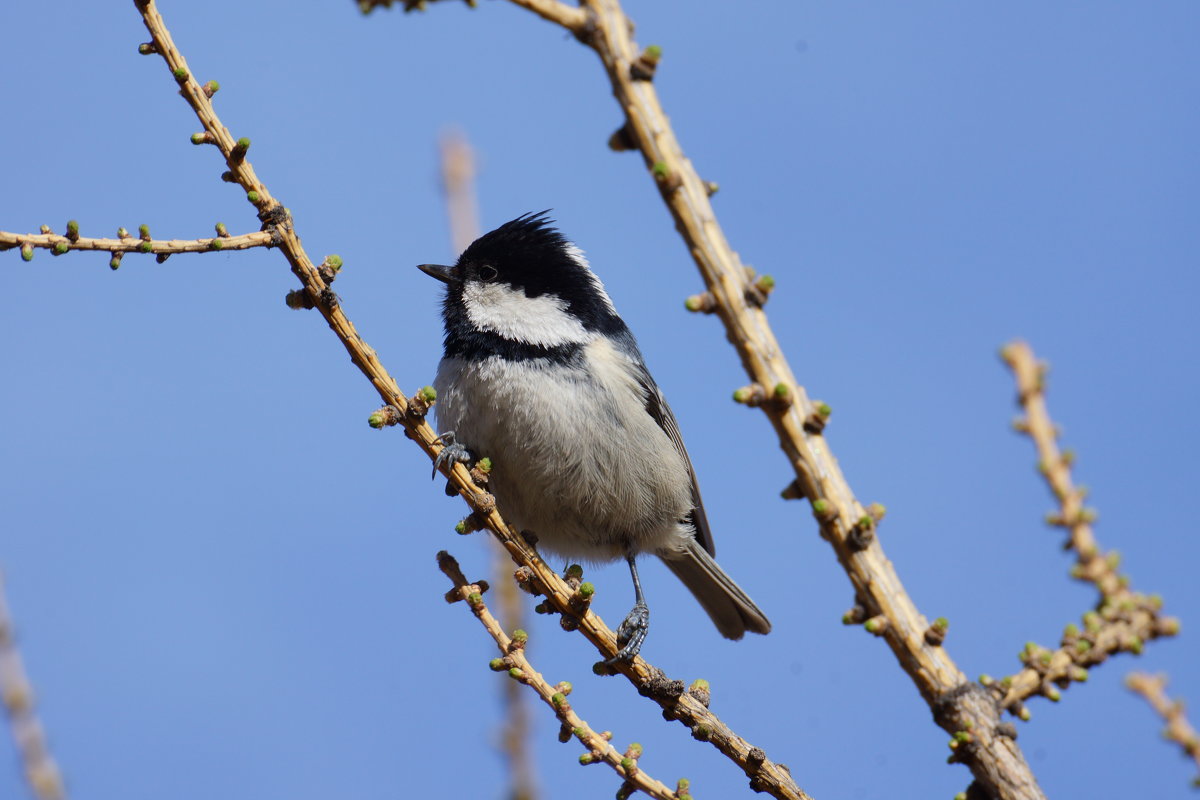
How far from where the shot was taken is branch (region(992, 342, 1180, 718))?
64.4 inches

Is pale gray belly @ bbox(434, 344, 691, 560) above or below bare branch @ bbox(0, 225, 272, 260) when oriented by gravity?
above

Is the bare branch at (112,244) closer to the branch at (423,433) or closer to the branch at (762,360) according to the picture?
the branch at (423,433)

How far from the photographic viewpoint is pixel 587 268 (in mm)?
5480

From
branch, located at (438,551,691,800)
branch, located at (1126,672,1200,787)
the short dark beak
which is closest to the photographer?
branch, located at (1126,672,1200,787)

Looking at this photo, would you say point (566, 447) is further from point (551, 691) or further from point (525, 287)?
point (551, 691)

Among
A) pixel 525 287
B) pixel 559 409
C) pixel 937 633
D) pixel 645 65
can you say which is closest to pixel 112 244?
pixel 645 65

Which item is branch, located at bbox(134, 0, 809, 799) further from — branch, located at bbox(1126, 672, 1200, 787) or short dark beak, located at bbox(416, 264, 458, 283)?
short dark beak, located at bbox(416, 264, 458, 283)

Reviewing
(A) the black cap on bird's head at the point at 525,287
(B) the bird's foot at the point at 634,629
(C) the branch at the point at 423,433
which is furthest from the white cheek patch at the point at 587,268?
(C) the branch at the point at 423,433

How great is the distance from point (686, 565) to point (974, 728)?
412cm

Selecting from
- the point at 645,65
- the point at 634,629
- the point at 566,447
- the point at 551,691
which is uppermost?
the point at 566,447

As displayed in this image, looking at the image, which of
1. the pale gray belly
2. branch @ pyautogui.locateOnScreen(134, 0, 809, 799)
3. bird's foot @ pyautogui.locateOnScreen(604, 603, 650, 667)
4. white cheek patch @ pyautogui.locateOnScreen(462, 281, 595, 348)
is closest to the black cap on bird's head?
white cheek patch @ pyautogui.locateOnScreen(462, 281, 595, 348)

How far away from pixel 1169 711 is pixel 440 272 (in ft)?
13.7

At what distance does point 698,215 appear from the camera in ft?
5.89

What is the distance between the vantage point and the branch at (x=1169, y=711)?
61.4 inches
